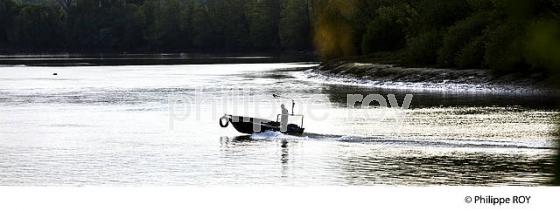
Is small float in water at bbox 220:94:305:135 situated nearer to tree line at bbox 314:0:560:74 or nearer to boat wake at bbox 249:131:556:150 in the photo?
boat wake at bbox 249:131:556:150

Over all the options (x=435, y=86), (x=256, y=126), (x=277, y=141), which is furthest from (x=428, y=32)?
(x=277, y=141)

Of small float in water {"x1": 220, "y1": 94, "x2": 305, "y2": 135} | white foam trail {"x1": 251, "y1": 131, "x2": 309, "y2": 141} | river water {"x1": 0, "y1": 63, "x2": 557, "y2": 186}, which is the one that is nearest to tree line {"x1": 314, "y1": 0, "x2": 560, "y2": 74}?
river water {"x1": 0, "y1": 63, "x2": 557, "y2": 186}

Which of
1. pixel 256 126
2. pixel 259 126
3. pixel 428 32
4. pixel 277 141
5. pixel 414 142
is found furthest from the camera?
pixel 428 32

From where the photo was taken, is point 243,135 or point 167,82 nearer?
point 243,135

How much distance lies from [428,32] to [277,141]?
68.8 m

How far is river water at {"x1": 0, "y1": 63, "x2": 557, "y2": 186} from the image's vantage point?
42031 mm

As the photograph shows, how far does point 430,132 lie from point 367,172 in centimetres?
1652

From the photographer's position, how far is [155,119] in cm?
7262

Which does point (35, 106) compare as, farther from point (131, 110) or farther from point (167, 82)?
point (167, 82)

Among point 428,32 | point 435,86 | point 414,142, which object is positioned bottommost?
point 414,142

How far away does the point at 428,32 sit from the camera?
121 m

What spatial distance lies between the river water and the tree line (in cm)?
574

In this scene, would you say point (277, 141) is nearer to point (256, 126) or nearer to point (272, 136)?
point (272, 136)

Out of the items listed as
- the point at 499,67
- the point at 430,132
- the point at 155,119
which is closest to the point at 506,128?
the point at 430,132
